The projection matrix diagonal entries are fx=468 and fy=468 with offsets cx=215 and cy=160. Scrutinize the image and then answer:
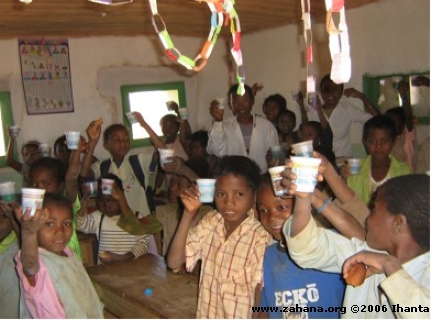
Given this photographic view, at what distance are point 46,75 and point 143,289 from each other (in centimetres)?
436

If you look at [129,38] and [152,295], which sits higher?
[129,38]

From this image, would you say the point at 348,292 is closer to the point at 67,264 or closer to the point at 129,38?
the point at 67,264

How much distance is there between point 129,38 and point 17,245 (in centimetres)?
465

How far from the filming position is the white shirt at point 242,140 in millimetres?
5055

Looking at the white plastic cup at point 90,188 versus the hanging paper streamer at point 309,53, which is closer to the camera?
the hanging paper streamer at point 309,53

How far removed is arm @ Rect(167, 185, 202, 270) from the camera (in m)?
2.27

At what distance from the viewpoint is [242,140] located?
200 inches

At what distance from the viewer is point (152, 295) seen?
2.53 meters

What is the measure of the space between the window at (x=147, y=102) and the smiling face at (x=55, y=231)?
4578 mm

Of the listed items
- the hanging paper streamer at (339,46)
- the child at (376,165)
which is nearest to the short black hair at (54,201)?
the hanging paper streamer at (339,46)

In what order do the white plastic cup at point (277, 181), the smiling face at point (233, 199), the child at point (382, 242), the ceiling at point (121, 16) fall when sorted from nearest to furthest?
the child at point (382, 242) → the white plastic cup at point (277, 181) → the smiling face at point (233, 199) → the ceiling at point (121, 16)

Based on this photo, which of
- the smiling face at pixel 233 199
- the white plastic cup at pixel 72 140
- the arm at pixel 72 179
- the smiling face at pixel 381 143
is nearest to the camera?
the smiling face at pixel 233 199

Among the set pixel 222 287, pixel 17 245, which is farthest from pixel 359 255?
pixel 17 245

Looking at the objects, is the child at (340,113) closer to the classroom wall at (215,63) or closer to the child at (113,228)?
the classroom wall at (215,63)
